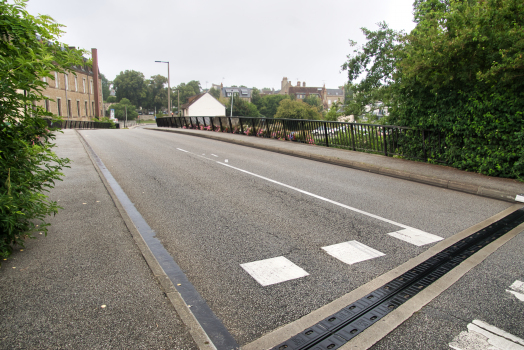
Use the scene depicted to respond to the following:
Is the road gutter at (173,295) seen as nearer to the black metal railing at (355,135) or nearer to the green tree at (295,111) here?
the black metal railing at (355,135)

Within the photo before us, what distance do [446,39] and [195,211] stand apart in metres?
7.89

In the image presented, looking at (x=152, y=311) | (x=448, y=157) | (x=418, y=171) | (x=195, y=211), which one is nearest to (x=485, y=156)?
(x=448, y=157)

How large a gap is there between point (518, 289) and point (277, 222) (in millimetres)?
2977

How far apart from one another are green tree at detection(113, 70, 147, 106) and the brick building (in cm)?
6230

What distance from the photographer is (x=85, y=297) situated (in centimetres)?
304

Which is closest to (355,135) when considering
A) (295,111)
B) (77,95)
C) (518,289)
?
(518,289)

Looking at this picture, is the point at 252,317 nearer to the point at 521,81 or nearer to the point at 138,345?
the point at 138,345

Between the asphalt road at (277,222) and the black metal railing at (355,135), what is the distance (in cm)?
254

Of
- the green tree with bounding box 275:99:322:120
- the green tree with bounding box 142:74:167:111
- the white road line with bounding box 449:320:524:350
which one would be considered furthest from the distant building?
the white road line with bounding box 449:320:524:350

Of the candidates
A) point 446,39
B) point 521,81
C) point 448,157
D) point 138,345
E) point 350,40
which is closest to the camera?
point 138,345

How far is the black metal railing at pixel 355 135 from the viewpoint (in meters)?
10.9

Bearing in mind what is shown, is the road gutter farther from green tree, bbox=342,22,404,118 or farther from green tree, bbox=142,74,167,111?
green tree, bbox=142,74,167,111

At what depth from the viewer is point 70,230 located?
471cm

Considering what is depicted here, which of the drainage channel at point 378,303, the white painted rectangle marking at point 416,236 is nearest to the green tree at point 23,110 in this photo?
the drainage channel at point 378,303
